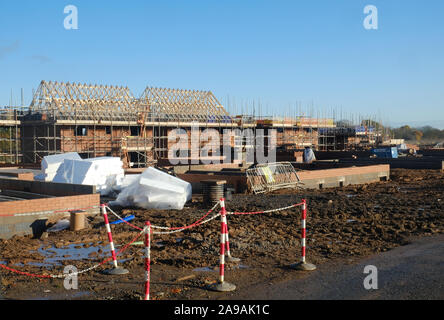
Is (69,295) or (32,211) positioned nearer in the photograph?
(69,295)

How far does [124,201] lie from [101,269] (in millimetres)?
8261

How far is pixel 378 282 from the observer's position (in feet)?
25.3

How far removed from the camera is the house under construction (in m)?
36.2

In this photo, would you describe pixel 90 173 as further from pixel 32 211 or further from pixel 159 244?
pixel 159 244

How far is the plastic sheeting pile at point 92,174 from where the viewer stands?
788 inches

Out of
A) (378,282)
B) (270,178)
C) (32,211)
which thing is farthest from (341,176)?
(378,282)

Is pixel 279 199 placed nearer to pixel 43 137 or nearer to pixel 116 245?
pixel 116 245

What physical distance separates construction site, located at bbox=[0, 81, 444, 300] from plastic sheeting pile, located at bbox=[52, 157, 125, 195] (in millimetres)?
49

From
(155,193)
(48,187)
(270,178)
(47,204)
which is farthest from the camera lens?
(270,178)

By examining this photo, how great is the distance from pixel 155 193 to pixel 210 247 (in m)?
6.37

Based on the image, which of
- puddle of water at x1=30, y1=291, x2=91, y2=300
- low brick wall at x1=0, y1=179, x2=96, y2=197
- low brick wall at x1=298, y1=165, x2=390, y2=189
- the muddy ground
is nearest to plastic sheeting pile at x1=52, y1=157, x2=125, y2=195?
low brick wall at x1=0, y1=179, x2=96, y2=197

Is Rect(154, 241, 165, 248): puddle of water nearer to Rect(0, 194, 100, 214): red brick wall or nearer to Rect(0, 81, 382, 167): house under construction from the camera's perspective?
Rect(0, 194, 100, 214): red brick wall
